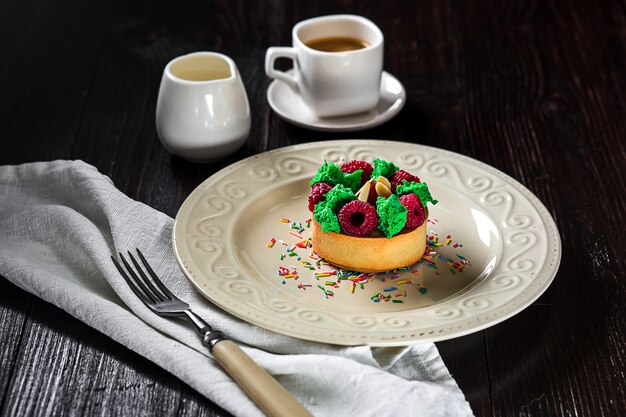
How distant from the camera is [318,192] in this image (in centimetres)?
173

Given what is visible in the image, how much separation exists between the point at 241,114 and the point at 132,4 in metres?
1.04

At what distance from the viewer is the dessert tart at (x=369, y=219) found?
1661 mm

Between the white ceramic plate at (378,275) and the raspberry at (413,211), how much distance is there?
0.10m

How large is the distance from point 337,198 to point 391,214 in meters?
0.10

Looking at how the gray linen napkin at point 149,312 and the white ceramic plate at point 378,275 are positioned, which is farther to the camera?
the white ceramic plate at point 378,275

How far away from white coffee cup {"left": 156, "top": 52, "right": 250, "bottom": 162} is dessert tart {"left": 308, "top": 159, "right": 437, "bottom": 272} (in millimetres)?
388

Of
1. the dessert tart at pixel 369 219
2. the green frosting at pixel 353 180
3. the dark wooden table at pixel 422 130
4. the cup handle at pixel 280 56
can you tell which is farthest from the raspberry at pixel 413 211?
the cup handle at pixel 280 56

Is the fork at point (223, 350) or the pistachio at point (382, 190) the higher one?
the pistachio at point (382, 190)

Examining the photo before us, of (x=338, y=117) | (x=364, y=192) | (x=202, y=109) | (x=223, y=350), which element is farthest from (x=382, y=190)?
(x=338, y=117)

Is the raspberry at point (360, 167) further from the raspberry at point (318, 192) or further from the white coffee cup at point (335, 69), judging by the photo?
the white coffee cup at point (335, 69)

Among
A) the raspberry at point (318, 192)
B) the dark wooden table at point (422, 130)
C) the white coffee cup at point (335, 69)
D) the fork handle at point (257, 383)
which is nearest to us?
the fork handle at point (257, 383)

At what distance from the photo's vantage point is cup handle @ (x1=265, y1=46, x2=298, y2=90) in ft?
7.48

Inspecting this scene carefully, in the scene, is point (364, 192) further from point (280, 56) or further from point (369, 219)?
A: point (280, 56)

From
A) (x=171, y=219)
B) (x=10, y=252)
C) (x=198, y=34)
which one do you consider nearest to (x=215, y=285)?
(x=171, y=219)
